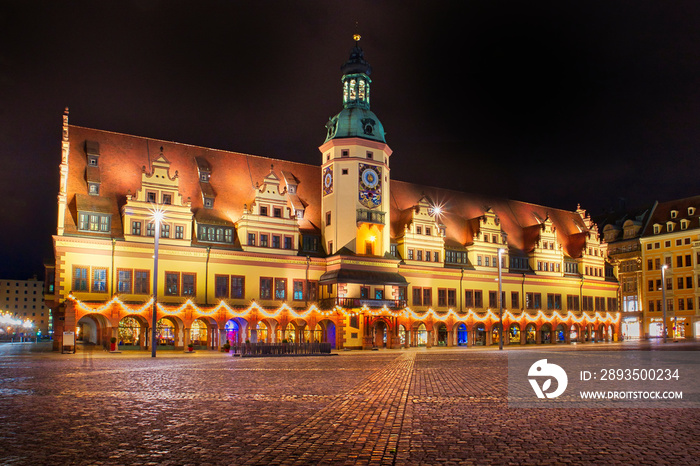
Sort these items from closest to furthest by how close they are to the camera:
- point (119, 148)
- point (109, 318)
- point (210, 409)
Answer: point (210, 409) → point (109, 318) → point (119, 148)

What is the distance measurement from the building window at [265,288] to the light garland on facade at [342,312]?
8.18 feet

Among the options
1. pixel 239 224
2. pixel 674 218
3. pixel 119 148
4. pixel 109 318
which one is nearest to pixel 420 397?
pixel 109 318

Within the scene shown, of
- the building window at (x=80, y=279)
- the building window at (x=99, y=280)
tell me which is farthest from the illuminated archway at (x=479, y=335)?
the building window at (x=80, y=279)

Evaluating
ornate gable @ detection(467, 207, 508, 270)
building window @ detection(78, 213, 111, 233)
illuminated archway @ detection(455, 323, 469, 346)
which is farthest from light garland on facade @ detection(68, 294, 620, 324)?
building window @ detection(78, 213, 111, 233)

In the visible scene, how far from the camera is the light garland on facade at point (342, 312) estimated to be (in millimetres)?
51219

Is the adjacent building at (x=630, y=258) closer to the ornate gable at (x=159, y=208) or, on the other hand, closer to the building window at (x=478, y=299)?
the building window at (x=478, y=299)

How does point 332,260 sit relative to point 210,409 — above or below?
above

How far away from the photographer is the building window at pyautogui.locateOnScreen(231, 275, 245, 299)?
5834 cm

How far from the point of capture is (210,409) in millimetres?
15375

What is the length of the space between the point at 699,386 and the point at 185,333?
134 ft

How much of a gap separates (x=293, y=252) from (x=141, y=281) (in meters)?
14.1

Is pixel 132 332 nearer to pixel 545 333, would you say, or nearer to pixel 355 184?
pixel 355 184

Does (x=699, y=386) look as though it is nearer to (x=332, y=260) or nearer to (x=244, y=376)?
(x=244, y=376)

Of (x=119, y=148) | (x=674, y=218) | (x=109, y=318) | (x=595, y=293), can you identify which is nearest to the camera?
(x=109, y=318)
